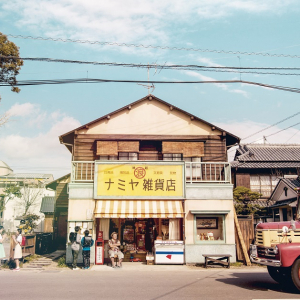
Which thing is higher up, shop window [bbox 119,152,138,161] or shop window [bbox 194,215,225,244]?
shop window [bbox 119,152,138,161]

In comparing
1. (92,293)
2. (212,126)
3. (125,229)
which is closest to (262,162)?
(212,126)

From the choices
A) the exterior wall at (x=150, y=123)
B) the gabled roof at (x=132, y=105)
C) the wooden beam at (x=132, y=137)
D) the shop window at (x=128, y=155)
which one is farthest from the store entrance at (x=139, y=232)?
the gabled roof at (x=132, y=105)

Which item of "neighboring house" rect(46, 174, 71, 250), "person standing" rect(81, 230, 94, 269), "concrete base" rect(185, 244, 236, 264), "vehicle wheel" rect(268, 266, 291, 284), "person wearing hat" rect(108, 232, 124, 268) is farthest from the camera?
"neighboring house" rect(46, 174, 71, 250)

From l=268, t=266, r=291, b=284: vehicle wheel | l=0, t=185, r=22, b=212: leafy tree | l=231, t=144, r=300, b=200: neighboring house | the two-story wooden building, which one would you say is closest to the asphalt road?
l=268, t=266, r=291, b=284: vehicle wheel

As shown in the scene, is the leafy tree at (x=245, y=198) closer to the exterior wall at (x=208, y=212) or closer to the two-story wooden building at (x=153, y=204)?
the two-story wooden building at (x=153, y=204)

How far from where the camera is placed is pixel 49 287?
10711 millimetres

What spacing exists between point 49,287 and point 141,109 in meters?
12.5

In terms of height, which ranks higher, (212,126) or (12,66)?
(12,66)

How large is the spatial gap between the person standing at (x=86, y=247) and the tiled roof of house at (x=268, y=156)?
1839cm

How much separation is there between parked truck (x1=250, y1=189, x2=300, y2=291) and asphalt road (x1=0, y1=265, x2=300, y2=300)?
492 mm

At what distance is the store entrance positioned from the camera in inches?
681

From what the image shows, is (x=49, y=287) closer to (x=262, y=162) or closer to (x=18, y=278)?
(x=18, y=278)

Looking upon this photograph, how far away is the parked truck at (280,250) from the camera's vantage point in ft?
32.7

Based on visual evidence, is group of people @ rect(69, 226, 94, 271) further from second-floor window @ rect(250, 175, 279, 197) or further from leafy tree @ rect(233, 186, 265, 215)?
second-floor window @ rect(250, 175, 279, 197)
